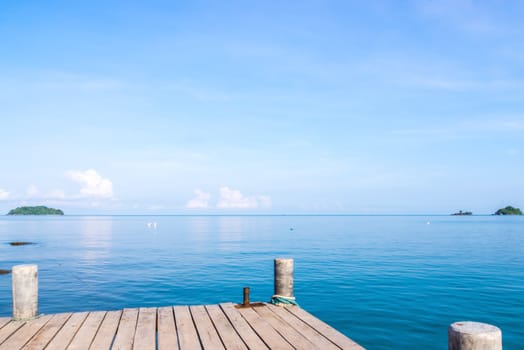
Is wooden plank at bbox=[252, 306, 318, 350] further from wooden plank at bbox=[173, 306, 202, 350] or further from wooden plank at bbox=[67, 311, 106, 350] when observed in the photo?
wooden plank at bbox=[67, 311, 106, 350]

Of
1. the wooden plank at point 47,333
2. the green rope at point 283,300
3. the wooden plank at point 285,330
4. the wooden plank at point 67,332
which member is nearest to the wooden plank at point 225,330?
the wooden plank at point 285,330

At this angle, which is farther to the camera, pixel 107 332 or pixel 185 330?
pixel 185 330

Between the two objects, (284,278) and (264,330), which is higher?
(284,278)

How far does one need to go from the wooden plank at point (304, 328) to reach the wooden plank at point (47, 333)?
183 inches

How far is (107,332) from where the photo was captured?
782cm

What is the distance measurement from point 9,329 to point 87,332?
1.67 meters

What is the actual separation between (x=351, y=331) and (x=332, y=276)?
37.9ft

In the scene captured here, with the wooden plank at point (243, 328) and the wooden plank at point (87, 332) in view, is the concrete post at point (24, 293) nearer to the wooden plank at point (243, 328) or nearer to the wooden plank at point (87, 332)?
the wooden plank at point (87, 332)

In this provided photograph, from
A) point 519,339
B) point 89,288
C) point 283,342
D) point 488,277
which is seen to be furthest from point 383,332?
point 89,288

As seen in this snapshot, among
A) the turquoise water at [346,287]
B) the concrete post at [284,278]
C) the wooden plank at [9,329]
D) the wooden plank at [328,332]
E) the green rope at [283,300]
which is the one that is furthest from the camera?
the turquoise water at [346,287]

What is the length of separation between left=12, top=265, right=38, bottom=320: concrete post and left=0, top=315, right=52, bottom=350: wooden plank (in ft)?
0.76

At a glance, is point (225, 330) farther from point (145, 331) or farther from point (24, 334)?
point (24, 334)

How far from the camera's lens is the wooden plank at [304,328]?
7023 millimetres

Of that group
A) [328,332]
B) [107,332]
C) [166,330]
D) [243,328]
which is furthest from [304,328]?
[107,332]
